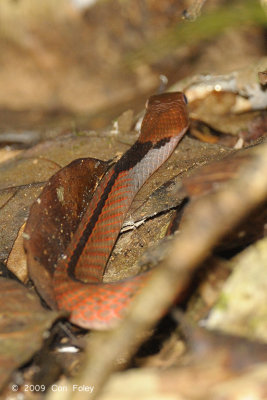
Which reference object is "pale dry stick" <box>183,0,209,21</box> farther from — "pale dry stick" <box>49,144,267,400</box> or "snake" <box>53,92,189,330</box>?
"pale dry stick" <box>49,144,267,400</box>

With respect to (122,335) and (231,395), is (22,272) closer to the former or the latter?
(122,335)

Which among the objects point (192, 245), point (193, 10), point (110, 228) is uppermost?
point (193, 10)

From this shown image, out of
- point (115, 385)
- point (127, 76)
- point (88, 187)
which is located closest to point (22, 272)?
point (88, 187)

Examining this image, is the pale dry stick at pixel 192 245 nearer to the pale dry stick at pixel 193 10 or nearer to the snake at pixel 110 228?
the snake at pixel 110 228

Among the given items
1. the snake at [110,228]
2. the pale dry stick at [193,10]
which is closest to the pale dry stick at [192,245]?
the snake at [110,228]

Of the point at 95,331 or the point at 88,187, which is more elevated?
the point at 88,187

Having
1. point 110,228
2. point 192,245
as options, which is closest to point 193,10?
point 110,228

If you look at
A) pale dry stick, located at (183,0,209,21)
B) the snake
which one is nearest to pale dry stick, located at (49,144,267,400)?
the snake

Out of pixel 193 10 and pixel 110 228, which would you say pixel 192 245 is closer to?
pixel 110 228

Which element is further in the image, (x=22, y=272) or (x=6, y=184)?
Answer: (x=6, y=184)
